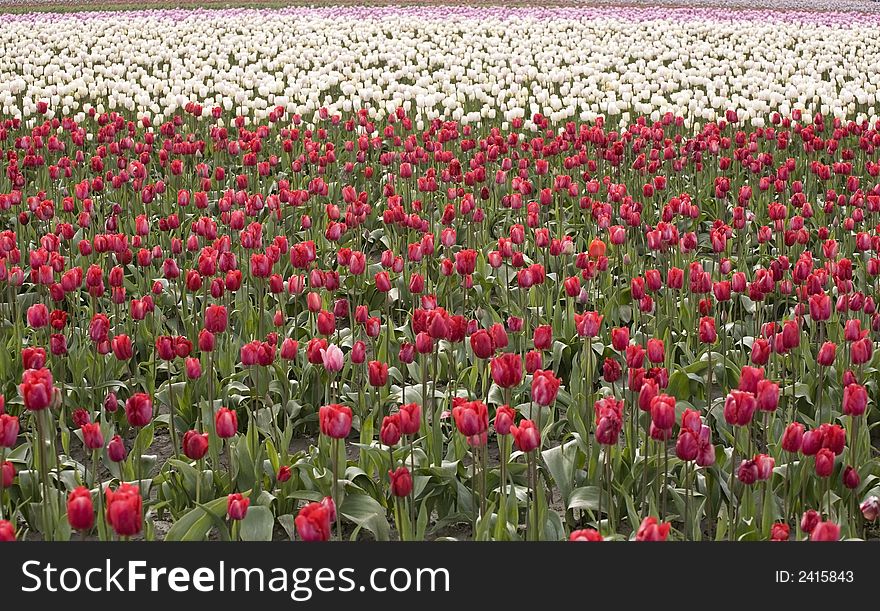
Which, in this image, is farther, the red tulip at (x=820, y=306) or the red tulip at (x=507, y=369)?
the red tulip at (x=820, y=306)

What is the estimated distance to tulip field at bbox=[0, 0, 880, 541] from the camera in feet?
11.1

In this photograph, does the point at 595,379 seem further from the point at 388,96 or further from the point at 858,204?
the point at 388,96

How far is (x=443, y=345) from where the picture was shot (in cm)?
533

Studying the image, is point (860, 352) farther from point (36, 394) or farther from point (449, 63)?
point (449, 63)

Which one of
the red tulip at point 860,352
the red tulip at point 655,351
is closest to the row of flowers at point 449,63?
the red tulip at point 655,351

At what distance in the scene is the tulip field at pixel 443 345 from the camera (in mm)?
3381

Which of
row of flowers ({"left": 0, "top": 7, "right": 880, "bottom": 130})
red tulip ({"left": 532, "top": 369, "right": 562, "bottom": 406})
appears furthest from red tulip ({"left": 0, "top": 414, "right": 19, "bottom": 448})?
row of flowers ({"left": 0, "top": 7, "right": 880, "bottom": 130})

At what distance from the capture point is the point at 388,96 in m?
14.0

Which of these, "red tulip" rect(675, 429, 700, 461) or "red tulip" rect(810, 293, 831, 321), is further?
"red tulip" rect(810, 293, 831, 321)

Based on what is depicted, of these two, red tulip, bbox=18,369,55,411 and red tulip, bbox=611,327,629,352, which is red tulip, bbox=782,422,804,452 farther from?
red tulip, bbox=18,369,55,411

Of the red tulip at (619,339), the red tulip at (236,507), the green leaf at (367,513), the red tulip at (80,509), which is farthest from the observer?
the red tulip at (619,339)

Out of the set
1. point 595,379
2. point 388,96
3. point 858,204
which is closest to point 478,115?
point 388,96

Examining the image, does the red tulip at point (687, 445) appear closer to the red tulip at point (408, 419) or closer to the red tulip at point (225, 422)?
the red tulip at point (408, 419)

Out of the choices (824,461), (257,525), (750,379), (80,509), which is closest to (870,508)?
(824,461)
